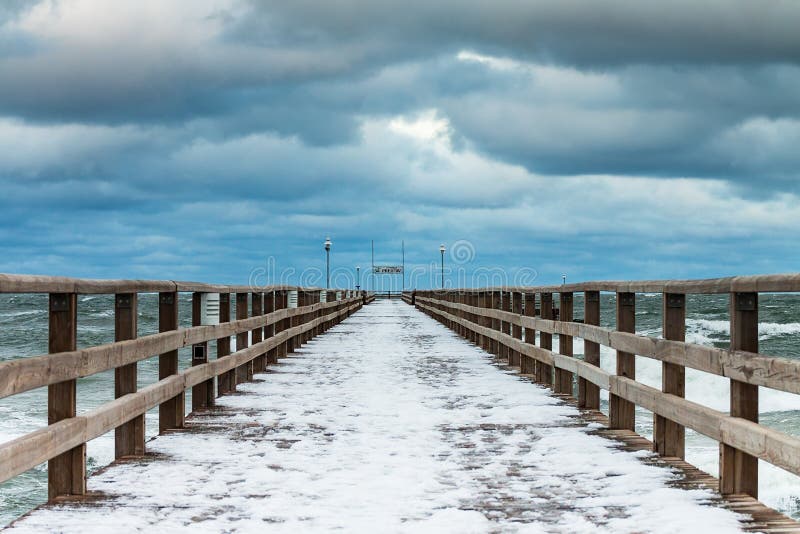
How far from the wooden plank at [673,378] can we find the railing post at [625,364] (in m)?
1.01

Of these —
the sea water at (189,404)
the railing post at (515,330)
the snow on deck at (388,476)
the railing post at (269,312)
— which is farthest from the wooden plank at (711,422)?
the sea water at (189,404)

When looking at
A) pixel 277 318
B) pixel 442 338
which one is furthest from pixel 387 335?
pixel 277 318

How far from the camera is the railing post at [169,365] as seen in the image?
738 centimetres

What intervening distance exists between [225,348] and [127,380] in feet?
11.4

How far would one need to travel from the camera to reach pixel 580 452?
652cm

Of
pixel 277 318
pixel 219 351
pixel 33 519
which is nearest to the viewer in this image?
pixel 33 519

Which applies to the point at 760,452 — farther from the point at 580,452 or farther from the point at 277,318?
the point at 277,318

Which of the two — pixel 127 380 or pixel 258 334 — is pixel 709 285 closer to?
pixel 127 380

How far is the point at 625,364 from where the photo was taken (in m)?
7.38

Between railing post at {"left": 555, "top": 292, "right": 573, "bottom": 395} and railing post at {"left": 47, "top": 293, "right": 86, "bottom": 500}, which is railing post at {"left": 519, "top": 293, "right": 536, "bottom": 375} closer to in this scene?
railing post at {"left": 555, "top": 292, "right": 573, "bottom": 395}

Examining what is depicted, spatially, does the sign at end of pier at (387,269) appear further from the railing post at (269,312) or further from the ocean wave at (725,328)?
the railing post at (269,312)

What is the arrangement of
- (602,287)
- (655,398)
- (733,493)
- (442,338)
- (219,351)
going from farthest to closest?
(442,338)
(219,351)
(602,287)
(655,398)
(733,493)

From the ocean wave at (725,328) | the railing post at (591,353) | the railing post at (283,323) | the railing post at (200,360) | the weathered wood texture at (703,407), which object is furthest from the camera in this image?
the ocean wave at (725,328)

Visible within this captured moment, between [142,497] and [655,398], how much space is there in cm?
367
